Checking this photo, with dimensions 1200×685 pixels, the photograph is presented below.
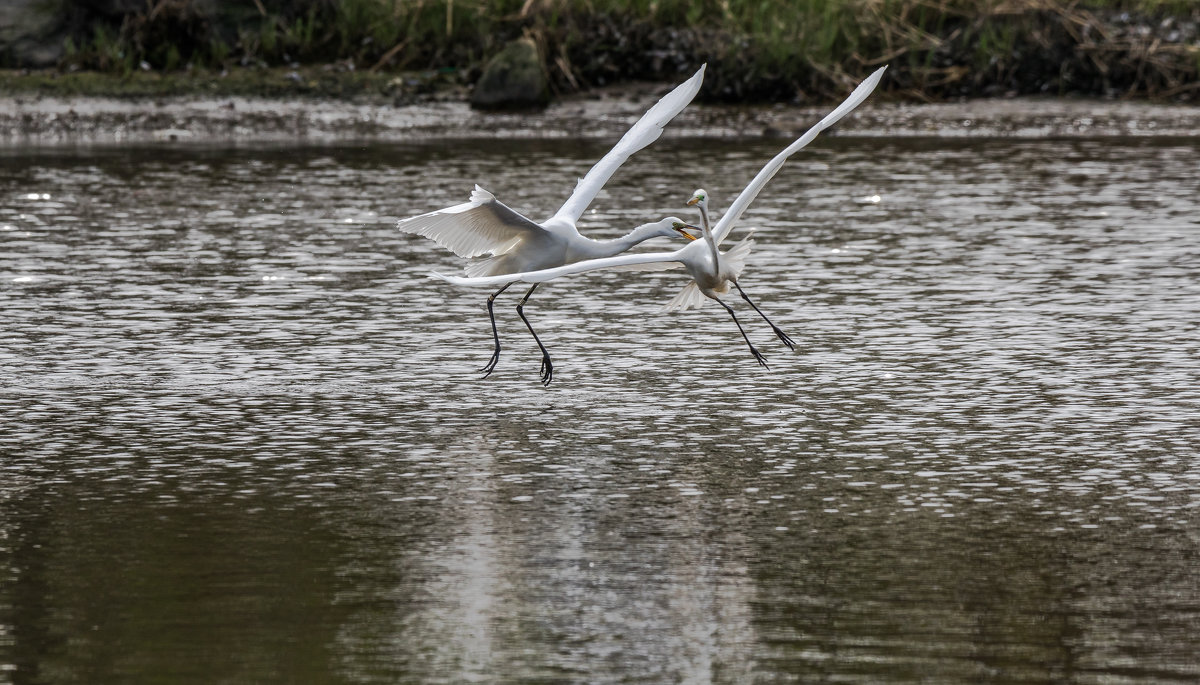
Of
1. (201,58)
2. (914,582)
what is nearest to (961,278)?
(914,582)

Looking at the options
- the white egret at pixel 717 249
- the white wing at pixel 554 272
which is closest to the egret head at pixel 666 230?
the white egret at pixel 717 249

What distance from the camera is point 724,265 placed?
9578mm

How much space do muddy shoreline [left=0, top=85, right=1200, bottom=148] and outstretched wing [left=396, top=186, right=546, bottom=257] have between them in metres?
11.6

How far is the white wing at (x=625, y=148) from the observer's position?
32.8 ft

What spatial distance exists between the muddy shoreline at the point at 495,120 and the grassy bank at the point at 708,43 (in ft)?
1.47

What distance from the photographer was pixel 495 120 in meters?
22.2

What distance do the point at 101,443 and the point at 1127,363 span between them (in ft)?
16.8

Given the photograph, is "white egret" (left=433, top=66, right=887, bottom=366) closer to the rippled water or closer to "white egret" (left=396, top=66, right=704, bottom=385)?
"white egret" (left=396, top=66, right=704, bottom=385)

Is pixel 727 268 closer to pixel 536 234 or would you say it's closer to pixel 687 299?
pixel 687 299

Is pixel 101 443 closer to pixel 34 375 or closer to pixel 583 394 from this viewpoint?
pixel 34 375

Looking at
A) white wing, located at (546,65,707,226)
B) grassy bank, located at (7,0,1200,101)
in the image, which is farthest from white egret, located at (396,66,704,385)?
grassy bank, located at (7,0,1200,101)

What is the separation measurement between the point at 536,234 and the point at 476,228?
0.31 meters

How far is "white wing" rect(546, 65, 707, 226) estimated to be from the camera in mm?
10000

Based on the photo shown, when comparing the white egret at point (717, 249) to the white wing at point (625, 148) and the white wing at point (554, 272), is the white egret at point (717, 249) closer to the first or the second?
the white wing at point (554, 272)
